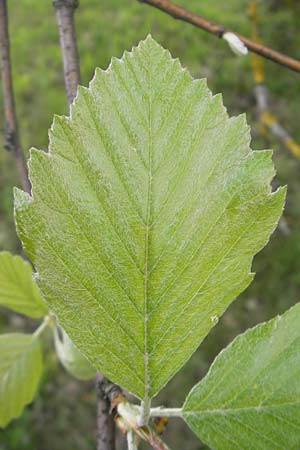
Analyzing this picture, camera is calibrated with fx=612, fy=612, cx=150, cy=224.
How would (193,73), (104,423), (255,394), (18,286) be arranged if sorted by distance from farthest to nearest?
(193,73)
(18,286)
(104,423)
(255,394)

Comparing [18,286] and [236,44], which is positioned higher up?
[236,44]

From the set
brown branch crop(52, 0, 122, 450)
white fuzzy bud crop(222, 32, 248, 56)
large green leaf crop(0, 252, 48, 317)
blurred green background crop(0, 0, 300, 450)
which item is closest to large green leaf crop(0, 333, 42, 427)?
large green leaf crop(0, 252, 48, 317)

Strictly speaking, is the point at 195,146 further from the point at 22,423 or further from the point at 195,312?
the point at 22,423

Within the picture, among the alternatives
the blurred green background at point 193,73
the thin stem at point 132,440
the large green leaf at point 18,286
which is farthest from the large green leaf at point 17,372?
the blurred green background at point 193,73

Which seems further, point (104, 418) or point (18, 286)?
point (18, 286)

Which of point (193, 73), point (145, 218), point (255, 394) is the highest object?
point (193, 73)

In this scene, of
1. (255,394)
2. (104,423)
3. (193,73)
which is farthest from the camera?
(193,73)

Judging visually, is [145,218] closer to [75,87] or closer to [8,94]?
[75,87]

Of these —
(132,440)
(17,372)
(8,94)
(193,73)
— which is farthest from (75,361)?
(193,73)
